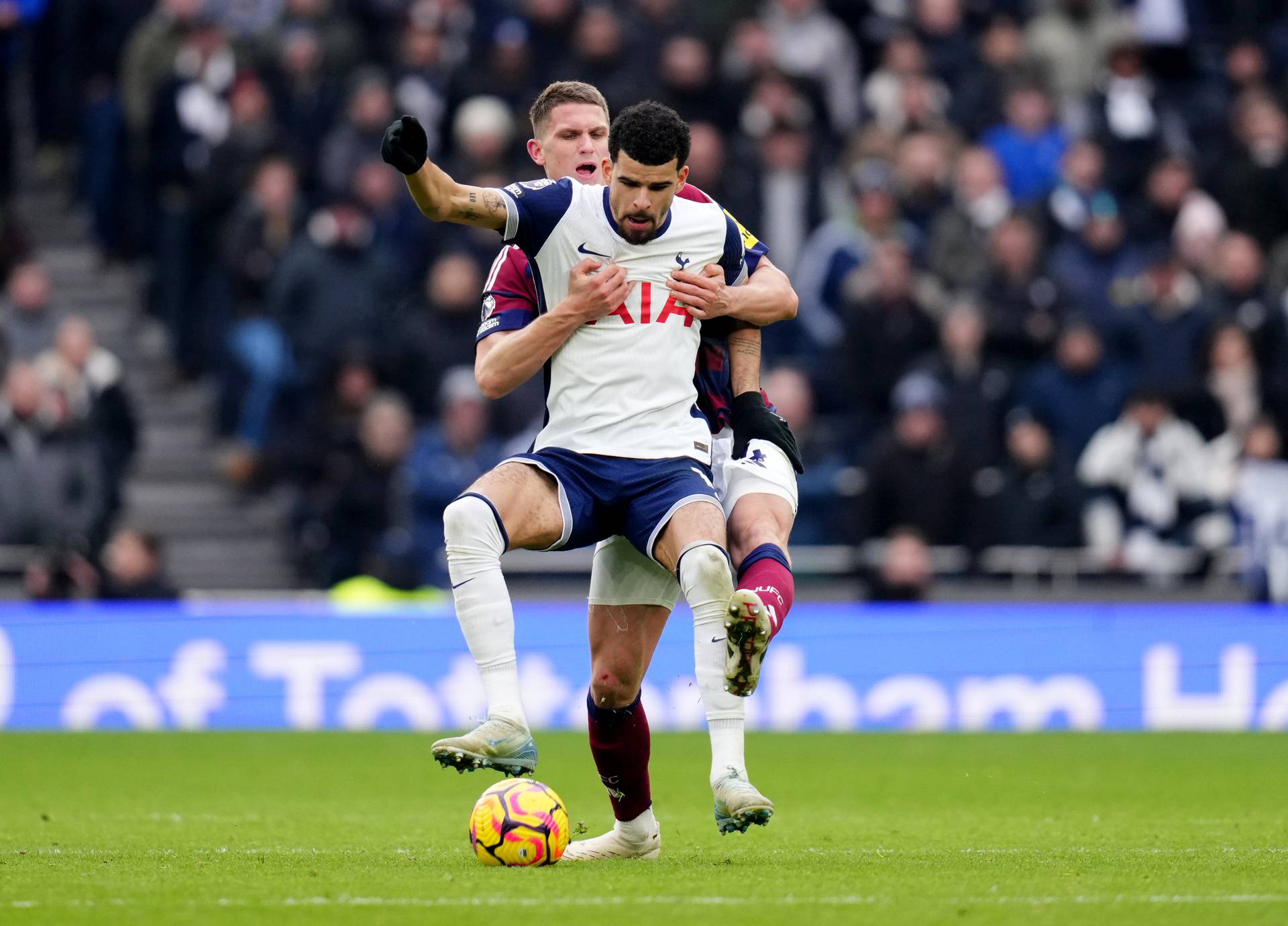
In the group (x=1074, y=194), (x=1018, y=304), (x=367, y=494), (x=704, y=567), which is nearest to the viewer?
(x=704, y=567)

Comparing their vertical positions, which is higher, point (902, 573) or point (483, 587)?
point (483, 587)

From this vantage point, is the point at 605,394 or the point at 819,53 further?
the point at 819,53

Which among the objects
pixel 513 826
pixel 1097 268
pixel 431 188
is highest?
pixel 431 188

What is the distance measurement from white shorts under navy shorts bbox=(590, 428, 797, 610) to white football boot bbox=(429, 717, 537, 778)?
87cm

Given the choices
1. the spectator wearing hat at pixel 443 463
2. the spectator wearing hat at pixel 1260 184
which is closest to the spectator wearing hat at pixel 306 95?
the spectator wearing hat at pixel 443 463

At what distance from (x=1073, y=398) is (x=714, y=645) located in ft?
31.2

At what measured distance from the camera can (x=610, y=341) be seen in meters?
7.37

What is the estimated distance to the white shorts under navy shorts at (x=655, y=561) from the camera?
7.55 meters

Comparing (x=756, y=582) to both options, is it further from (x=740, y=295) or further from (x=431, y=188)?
(x=431, y=188)

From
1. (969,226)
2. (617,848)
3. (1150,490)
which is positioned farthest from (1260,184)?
(617,848)

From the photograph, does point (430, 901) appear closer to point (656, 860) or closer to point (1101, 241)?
point (656, 860)

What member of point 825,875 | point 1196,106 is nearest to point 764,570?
point 825,875

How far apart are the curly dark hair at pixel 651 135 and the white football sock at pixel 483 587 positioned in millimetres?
1319

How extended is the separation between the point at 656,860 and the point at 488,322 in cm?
208
